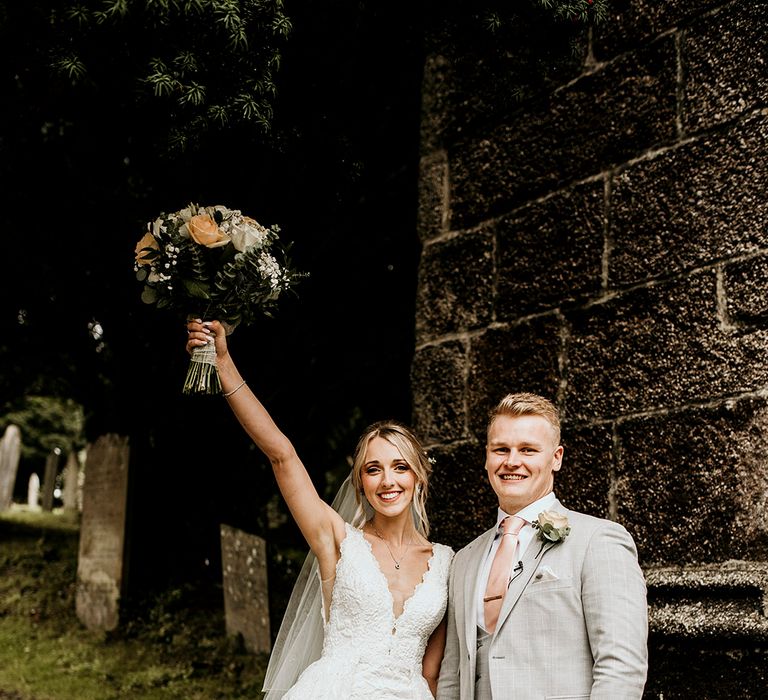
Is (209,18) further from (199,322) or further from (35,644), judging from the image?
(35,644)

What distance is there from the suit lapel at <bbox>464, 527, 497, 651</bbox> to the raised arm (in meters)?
0.64

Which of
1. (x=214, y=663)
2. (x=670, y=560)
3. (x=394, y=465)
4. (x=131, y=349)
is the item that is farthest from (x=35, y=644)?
(x=670, y=560)

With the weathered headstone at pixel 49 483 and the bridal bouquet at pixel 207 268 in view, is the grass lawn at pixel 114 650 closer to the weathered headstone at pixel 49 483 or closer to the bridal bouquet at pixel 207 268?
the bridal bouquet at pixel 207 268

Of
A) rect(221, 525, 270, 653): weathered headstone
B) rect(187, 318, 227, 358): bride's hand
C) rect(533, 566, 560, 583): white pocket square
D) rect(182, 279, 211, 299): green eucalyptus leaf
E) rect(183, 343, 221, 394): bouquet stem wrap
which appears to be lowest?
rect(221, 525, 270, 653): weathered headstone

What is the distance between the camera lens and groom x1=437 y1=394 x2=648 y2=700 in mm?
3090

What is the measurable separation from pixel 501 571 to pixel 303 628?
3.72 feet

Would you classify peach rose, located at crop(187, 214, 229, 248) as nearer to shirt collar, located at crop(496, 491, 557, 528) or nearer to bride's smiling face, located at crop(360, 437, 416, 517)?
bride's smiling face, located at crop(360, 437, 416, 517)

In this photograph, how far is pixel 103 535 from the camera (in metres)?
8.24

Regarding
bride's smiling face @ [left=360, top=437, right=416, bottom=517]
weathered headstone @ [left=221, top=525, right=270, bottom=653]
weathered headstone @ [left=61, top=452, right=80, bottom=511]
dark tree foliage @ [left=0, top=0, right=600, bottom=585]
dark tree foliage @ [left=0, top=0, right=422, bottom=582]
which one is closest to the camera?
bride's smiling face @ [left=360, top=437, right=416, bottom=517]

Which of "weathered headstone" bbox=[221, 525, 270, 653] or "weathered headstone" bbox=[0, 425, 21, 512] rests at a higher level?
"weathered headstone" bbox=[0, 425, 21, 512]

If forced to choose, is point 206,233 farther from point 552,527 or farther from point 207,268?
point 552,527

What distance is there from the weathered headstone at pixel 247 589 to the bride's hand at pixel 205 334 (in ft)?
12.8

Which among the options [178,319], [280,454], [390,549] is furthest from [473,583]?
[178,319]

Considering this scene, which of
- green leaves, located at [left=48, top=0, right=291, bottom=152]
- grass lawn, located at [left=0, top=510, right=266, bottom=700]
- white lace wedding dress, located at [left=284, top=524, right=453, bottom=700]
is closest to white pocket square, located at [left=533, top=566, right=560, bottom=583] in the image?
white lace wedding dress, located at [left=284, top=524, right=453, bottom=700]
